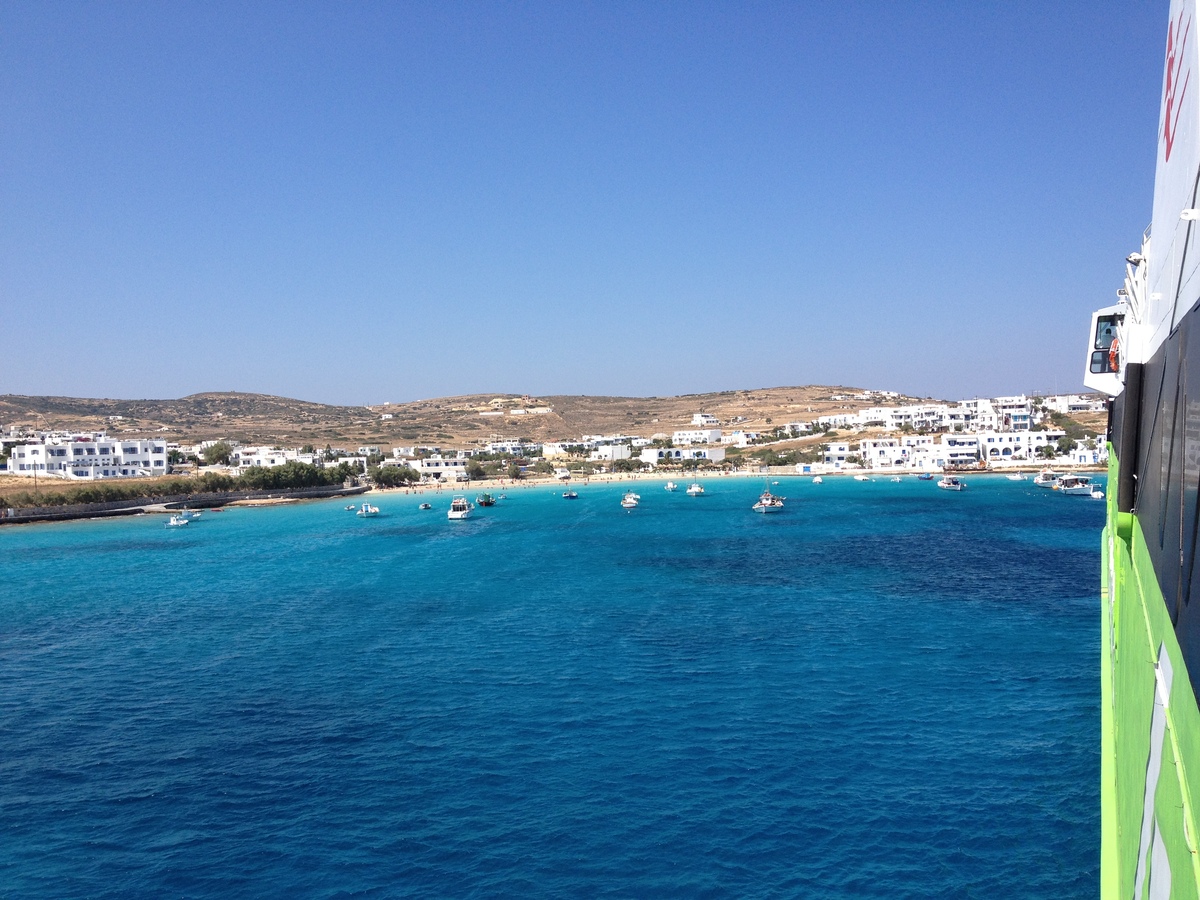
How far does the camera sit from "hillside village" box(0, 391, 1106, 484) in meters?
102

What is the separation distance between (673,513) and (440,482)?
181 feet

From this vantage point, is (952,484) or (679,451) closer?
(952,484)

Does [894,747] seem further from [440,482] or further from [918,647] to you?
[440,482]

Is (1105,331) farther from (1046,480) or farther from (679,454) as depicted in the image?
(679,454)

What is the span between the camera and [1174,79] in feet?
29.3

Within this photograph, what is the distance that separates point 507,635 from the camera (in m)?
30.5

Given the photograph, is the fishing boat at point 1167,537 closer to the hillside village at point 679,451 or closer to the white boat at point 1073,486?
the white boat at point 1073,486

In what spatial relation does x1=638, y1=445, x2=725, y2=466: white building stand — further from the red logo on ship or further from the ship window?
the red logo on ship

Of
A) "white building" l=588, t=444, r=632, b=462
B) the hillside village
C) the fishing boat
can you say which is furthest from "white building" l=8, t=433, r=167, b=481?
the fishing boat

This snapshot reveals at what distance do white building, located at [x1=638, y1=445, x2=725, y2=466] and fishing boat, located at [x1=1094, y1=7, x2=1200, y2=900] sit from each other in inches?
5364

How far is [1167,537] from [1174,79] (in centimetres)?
561

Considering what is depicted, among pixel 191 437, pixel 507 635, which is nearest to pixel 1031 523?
pixel 507 635

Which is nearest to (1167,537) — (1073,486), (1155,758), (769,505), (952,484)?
(1155,758)

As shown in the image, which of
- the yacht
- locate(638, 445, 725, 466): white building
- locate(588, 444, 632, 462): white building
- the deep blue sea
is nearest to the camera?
the deep blue sea
